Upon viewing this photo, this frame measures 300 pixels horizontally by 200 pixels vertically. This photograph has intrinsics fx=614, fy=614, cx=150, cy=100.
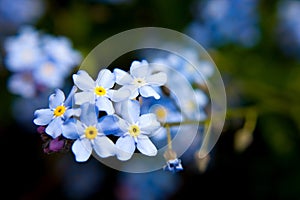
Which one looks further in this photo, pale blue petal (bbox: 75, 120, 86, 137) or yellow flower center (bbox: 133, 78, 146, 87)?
yellow flower center (bbox: 133, 78, 146, 87)

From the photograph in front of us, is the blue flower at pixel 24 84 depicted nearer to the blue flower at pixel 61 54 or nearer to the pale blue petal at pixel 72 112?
the blue flower at pixel 61 54

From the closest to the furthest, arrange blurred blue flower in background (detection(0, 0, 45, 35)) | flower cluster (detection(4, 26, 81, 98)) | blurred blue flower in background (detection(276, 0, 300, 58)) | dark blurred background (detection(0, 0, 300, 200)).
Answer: flower cluster (detection(4, 26, 81, 98)), dark blurred background (detection(0, 0, 300, 200)), blurred blue flower in background (detection(276, 0, 300, 58)), blurred blue flower in background (detection(0, 0, 45, 35))

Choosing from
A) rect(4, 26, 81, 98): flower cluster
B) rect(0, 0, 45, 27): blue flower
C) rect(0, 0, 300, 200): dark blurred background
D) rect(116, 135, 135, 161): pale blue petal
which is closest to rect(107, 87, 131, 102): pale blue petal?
rect(116, 135, 135, 161): pale blue petal

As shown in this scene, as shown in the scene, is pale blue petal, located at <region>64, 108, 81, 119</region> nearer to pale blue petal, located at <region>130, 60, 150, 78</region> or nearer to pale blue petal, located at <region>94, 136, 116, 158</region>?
pale blue petal, located at <region>94, 136, 116, 158</region>

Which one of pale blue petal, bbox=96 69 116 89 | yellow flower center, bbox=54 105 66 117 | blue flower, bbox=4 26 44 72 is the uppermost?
blue flower, bbox=4 26 44 72

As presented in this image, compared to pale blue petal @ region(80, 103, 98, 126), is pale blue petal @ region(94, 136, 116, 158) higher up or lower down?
lower down

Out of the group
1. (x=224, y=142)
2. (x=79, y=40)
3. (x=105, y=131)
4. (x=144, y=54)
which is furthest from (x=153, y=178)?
(x=105, y=131)
